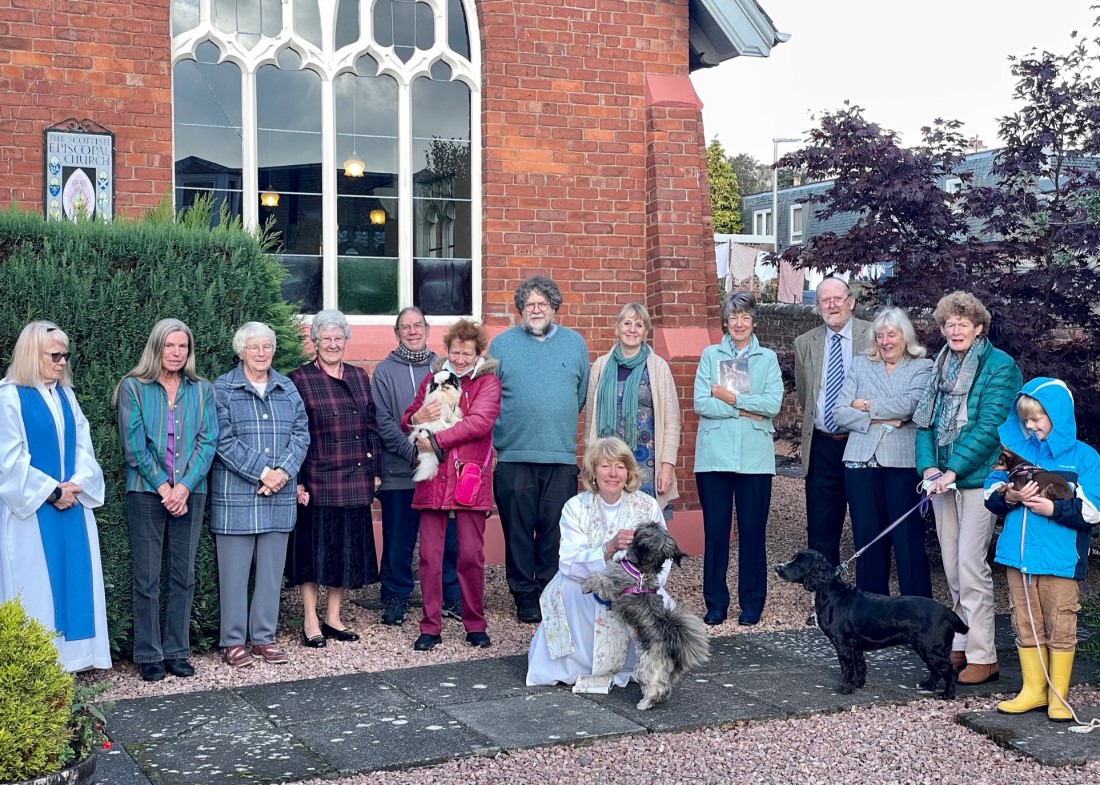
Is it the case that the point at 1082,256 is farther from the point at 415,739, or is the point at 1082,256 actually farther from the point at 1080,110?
the point at 415,739

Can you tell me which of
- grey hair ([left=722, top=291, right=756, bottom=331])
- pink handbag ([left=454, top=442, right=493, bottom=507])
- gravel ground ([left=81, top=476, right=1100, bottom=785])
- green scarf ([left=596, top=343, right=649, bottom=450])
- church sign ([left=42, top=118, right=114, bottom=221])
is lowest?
gravel ground ([left=81, top=476, right=1100, bottom=785])

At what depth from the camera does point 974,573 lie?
21.4ft

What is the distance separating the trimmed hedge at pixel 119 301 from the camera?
647 centimetres

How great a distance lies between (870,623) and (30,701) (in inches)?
→ 154

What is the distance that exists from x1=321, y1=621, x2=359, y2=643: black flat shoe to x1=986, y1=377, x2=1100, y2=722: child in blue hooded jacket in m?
3.62

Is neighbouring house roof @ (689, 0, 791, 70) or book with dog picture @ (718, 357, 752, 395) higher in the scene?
neighbouring house roof @ (689, 0, 791, 70)

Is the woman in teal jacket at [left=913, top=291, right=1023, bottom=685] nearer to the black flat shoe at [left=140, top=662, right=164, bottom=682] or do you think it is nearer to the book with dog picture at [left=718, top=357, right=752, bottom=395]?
the book with dog picture at [left=718, top=357, right=752, bottom=395]

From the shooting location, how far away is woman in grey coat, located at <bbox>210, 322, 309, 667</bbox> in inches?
264

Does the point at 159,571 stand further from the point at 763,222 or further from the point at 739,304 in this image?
the point at 763,222

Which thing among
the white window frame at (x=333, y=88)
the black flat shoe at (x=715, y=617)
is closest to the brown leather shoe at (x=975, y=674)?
the black flat shoe at (x=715, y=617)

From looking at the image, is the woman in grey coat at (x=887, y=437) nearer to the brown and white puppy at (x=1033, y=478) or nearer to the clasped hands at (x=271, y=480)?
the brown and white puppy at (x=1033, y=478)

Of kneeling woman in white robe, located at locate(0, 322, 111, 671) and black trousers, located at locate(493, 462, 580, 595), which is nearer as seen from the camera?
kneeling woman in white robe, located at locate(0, 322, 111, 671)

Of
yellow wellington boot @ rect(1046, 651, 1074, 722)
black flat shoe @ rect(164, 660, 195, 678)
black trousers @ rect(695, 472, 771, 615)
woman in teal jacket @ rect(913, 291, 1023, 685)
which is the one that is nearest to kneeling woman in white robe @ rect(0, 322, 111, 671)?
black flat shoe @ rect(164, 660, 195, 678)

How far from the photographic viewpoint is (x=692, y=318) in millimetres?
10289
